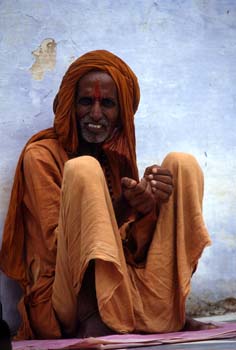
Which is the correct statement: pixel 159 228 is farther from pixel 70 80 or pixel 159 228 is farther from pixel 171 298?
pixel 70 80

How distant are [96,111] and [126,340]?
1.17 meters

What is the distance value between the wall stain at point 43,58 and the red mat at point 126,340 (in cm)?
146

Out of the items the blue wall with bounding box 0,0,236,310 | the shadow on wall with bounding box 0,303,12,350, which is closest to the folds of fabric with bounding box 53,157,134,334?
the shadow on wall with bounding box 0,303,12,350

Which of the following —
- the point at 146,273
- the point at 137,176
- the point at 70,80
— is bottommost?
the point at 146,273

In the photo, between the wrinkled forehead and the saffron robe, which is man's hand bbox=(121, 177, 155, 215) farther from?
the wrinkled forehead

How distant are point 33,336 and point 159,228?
0.75 meters

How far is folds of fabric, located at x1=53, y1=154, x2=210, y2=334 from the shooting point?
404cm

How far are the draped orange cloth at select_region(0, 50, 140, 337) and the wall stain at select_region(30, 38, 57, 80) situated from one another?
319 millimetres

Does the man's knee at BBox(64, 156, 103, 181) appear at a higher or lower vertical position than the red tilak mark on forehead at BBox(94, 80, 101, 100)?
lower

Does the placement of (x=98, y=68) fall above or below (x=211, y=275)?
above

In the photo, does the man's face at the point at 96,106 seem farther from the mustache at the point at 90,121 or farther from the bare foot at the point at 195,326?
the bare foot at the point at 195,326

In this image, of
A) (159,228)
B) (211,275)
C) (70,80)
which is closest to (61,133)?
(70,80)

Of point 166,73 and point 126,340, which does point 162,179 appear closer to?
point 126,340

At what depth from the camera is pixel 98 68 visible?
4.76 metres
